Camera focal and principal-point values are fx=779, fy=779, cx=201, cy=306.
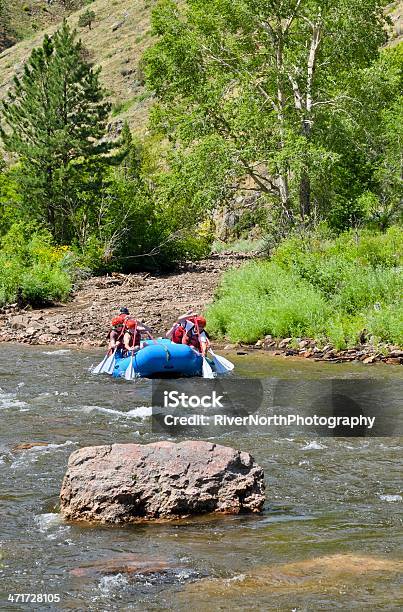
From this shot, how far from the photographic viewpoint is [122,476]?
21.6ft

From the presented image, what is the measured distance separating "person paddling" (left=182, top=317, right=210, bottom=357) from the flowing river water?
5.26 m

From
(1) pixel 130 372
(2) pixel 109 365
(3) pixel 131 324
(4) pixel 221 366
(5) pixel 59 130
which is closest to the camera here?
(1) pixel 130 372

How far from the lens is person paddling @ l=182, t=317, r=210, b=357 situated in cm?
1525

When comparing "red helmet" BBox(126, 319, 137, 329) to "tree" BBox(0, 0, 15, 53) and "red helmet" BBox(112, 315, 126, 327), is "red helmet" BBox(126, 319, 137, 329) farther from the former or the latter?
"tree" BBox(0, 0, 15, 53)

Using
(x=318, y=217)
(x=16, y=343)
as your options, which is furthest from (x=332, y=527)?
(x=318, y=217)

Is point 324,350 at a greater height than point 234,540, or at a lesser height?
lesser

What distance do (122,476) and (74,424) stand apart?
155 inches

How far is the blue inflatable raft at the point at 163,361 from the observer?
14188 millimetres

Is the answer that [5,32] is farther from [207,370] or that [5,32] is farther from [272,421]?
[272,421]

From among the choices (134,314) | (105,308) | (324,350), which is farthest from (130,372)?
(105,308)

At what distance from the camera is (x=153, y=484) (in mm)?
6594

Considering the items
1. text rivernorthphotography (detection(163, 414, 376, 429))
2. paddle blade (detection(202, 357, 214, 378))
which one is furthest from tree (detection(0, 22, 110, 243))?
text rivernorthphotography (detection(163, 414, 376, 429))

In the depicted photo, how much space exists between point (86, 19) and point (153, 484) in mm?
107001

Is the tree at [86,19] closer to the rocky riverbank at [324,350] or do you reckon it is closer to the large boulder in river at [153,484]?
the rocky riverbank at [324,350]
